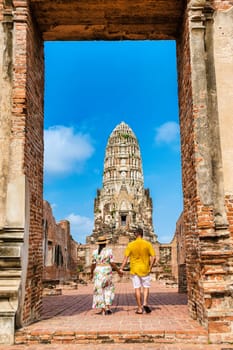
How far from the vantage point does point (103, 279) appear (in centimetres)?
834

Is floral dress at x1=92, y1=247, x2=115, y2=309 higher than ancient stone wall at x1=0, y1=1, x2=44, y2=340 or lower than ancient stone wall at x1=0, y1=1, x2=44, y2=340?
lower

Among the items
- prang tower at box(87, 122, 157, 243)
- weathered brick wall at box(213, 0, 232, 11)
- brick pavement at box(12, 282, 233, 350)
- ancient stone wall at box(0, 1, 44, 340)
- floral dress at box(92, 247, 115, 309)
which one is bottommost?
brick pavement at box(12, 282, 233, 350)

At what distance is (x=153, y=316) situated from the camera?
7.62m

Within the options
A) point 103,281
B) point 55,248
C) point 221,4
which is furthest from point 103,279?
point 55,248

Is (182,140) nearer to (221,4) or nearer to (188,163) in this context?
(188,163)

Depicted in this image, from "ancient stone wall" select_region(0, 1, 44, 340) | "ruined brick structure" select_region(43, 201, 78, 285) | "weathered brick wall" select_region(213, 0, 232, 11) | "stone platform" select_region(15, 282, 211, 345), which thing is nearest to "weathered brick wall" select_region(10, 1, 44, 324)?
"ancient stone wall" select_region(0, 1, 44, 340)

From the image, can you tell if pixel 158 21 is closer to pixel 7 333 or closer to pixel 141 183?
pixel 7 333

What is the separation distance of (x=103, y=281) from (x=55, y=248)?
21.8m

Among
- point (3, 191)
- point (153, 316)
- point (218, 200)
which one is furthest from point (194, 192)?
point (3, 191)

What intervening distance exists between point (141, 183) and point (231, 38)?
62409 mm

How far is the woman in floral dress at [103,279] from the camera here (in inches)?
325

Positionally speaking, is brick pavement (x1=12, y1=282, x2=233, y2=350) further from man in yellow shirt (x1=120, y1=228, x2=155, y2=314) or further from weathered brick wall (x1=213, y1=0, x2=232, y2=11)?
weathered brick wall (x1=213, y1=0, x2=232, y2=11)

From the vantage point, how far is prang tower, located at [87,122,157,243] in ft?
210

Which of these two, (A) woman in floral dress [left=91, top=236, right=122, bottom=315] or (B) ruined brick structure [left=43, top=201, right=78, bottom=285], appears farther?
(B) ruined brick structure [left=43, top=201, right=78, bottom=285]
